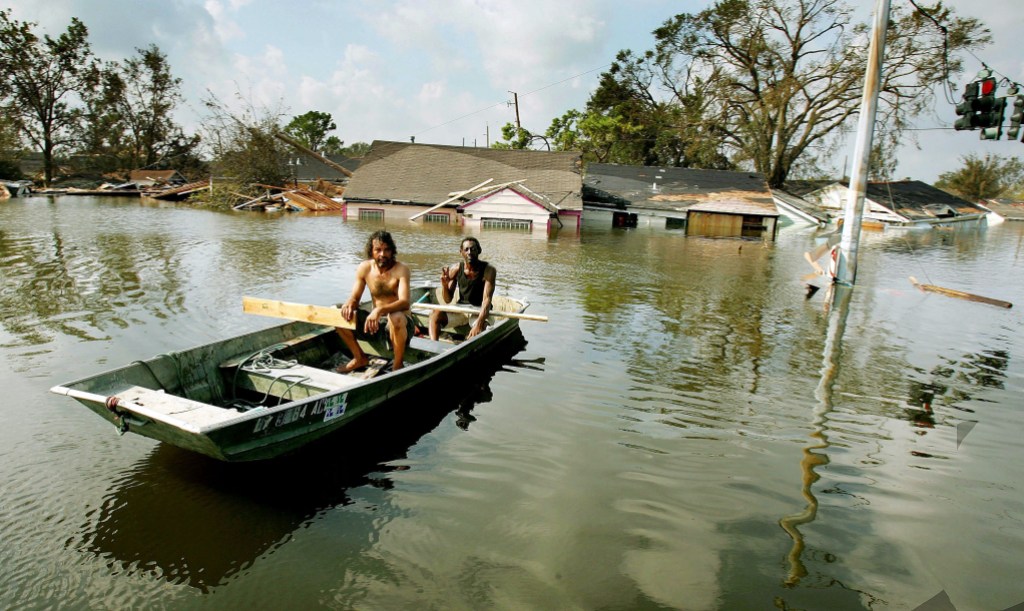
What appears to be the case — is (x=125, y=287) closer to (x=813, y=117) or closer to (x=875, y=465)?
(x=875, y=465)

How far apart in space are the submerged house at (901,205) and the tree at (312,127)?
63.6 metres

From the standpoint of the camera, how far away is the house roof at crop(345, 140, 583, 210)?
36688 mm

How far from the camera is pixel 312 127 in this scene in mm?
84312

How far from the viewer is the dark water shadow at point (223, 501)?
4387 millimetres

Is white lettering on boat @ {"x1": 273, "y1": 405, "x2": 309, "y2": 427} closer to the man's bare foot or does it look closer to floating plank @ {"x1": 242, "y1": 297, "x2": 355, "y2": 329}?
floating plank @ {"x1": 242, "y1": 297, "x2": 355, "y2": 329}

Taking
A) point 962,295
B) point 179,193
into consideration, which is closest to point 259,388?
point 962,295

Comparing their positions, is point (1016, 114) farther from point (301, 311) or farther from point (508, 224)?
point (508, 224)

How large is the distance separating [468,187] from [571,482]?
3374 cm

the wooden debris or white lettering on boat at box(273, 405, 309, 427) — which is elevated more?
the wooden debris

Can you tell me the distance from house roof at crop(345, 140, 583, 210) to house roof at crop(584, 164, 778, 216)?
3.42 metres

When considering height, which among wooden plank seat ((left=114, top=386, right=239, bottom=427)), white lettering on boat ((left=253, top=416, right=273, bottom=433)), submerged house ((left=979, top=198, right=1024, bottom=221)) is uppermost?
submerged house ((left=979, top=198, right=1024, bottom=221))

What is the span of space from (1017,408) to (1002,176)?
88.7 meters

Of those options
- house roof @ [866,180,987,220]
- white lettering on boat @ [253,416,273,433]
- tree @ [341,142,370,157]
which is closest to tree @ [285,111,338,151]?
tree @ [341,142,370,157]

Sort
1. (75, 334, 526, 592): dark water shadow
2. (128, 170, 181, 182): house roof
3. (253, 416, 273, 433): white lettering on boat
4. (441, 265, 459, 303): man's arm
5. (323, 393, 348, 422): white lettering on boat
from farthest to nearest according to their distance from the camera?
(128, 170, 181, 182): house roof < (441, 265, 459, 303): man's arm < (323, 393, 348, 422): white lettering on boat < (253, 416, 273, 433): white lettering on boat < (75, 334, 526, 592): dark water shadow
